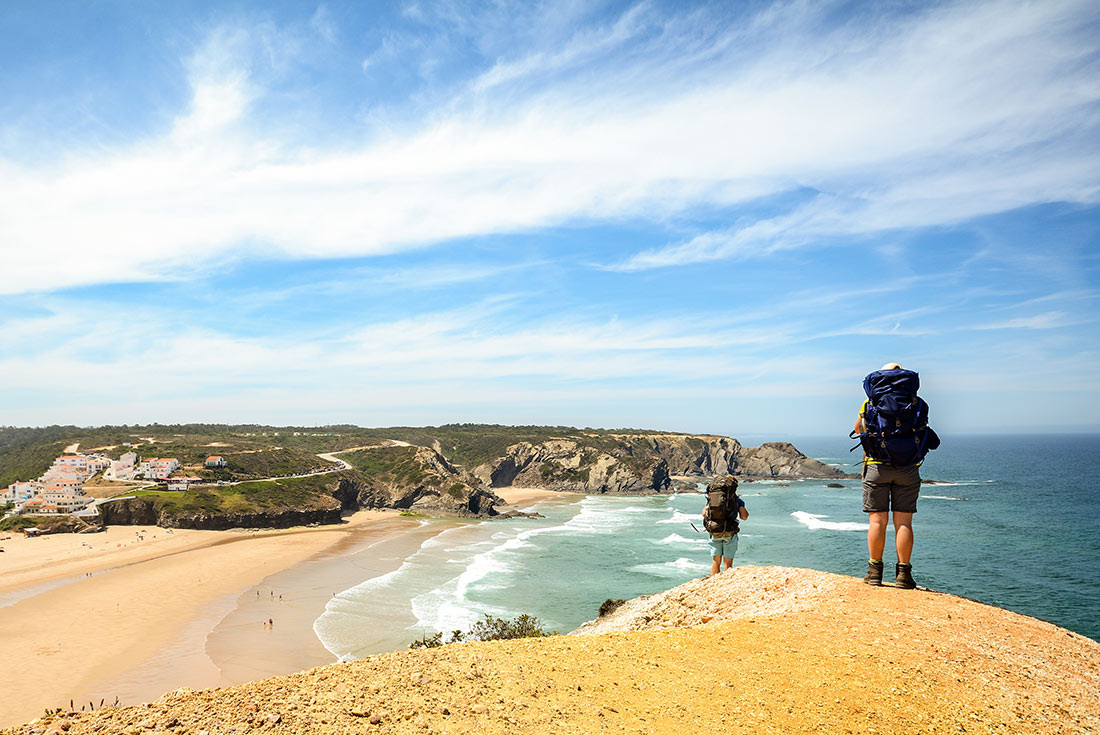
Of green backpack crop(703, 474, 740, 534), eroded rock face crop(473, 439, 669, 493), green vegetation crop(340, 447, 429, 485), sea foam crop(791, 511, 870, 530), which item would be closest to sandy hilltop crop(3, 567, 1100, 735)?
green backpack crop(703, 474, 740, 534)

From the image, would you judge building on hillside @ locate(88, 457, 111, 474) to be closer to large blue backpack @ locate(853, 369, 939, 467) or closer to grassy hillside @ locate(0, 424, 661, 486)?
grassy hillside @ locate(0, 424, 661, 486)

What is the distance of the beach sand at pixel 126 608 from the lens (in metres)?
27.0

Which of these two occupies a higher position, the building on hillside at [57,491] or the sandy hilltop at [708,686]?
the sandy hilltop at [708,686]

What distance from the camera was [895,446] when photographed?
8102mm

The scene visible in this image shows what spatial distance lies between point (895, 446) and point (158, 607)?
45.6 metres

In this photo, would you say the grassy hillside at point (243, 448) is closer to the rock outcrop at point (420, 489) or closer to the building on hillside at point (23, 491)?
the rock outcrop at point (420, 489)

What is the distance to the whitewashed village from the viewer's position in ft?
216

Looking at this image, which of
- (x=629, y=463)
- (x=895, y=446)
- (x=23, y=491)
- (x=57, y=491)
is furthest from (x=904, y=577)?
(x=629, y=463)

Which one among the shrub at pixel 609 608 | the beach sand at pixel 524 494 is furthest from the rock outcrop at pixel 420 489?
the shrub at pixel 609 608

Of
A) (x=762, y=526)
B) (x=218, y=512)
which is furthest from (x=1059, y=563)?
(x=218, y=512)

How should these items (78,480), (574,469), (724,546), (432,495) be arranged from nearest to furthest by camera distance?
(724,546) < (78,480) < (432,495) < (574,469)

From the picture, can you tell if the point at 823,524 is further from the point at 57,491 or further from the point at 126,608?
the point at 57,491

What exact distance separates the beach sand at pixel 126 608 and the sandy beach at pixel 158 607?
0.09 m

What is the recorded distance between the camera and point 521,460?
128000mm
